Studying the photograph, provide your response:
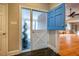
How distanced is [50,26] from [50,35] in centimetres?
12

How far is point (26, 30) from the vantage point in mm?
1367

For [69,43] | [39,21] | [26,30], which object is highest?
[39,21]

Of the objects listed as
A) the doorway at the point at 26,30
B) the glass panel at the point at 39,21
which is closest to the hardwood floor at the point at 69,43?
the glass panel at the point at 39,21

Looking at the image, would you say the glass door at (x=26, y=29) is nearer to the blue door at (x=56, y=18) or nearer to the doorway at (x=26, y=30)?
the doorway at (x=26, y=30)

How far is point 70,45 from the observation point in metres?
1.47

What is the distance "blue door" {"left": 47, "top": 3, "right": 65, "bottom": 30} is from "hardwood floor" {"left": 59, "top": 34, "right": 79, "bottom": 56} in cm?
14

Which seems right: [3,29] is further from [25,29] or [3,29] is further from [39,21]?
[39,21]

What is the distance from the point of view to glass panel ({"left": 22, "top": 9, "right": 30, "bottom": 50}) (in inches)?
52.1

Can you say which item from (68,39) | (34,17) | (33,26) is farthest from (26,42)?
(68,39)

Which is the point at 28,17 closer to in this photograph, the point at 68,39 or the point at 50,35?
the point at 50,35

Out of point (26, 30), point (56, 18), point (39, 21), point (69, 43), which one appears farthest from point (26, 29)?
point (69, 43)

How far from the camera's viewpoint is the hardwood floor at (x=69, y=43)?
1346mm

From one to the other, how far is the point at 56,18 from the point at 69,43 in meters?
0.38

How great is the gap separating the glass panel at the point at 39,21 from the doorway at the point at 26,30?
0.07 metres
